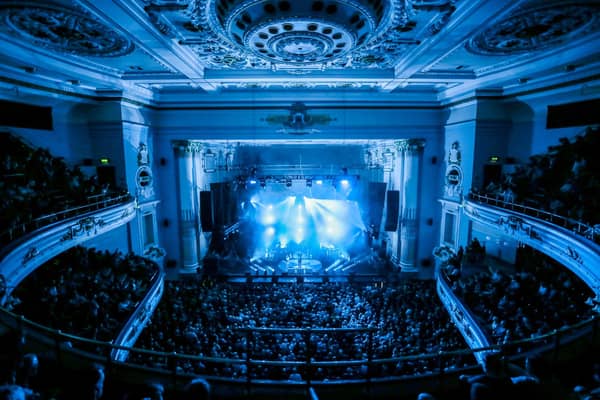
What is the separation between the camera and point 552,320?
592cm

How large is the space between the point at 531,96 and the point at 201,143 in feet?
43.2

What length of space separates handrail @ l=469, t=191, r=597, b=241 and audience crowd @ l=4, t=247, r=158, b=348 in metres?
9.30

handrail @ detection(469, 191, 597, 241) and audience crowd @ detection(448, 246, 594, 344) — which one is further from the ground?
handrail @ detection(469, 191, 597, 241)

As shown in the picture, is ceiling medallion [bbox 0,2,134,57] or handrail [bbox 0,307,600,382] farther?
ceiling medallion [bbox 0,2,134,57]

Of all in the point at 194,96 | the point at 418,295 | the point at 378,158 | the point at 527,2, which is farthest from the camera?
the point at 378,158

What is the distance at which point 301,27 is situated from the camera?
492 centimetres

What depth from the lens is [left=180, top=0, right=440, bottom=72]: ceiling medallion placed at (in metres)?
4.54

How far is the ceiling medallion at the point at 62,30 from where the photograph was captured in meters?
4.86

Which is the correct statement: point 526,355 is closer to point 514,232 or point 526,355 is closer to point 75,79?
point 514,232

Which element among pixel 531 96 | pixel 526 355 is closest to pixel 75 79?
pixel 526 355

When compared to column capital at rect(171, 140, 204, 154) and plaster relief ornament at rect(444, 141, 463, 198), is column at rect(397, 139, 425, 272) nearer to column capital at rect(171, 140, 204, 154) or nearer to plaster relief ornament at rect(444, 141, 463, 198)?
plaster relief ornament at rect(444, 141, 463, 198)

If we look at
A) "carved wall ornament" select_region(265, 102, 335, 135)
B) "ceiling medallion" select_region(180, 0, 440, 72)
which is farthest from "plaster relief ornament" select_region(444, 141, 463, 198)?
"ceiling medallion" select_region(180, 0, 440, 72)

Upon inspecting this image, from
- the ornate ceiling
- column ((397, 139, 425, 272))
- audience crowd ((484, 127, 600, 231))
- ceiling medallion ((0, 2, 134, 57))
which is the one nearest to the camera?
the ornate ceiling

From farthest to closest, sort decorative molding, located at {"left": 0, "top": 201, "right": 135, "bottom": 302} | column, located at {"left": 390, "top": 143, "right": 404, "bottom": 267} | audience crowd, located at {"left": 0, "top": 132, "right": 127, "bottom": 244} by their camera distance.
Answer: column, located at {"left": 390, "top": 143, "right": 404, "bottom": 267} < audience crowd, located at {"left": 0, "top": 132, "right": 127, "bottom": 244} < decorative molding, located at {"left": 0, "top": 201, "right": 135, "bottom": 302}
